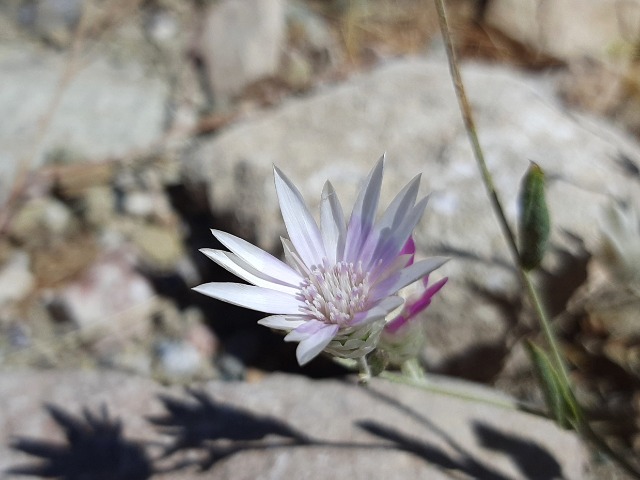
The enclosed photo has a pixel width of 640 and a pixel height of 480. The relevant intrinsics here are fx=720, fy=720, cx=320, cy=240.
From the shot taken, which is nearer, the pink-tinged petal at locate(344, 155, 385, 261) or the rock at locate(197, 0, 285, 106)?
the pink-tinged petal at locate(344, 155, 385, 261)

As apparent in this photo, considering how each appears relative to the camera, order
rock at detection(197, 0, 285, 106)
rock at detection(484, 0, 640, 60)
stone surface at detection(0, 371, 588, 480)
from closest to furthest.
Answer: stone surface at detection(0, 371, 588, 480) → rock at detection(197, 0, 285, 106) → rock at detection(484, 0, 640, 60)

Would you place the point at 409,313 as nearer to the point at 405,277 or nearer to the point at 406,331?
the point at 406,331

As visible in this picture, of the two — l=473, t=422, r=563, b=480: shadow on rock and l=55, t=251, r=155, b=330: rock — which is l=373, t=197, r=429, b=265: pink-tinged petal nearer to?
l=473, t=422, r=563, b=480: shadow on rock

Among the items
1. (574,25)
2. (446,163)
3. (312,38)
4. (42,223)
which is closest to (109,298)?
(42,223)

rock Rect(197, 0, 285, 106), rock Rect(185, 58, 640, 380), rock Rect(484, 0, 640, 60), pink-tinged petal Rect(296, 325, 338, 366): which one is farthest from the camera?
rock Rect(484, 0, 640, 60)

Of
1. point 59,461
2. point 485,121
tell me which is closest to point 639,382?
point 485,121

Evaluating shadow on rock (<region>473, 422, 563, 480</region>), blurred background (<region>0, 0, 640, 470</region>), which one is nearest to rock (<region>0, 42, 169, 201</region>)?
blurred background (<region>0, 0, 640, 470</region>)

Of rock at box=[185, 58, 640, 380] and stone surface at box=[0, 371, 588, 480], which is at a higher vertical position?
rock at box=[185, 58, 640, 380]
